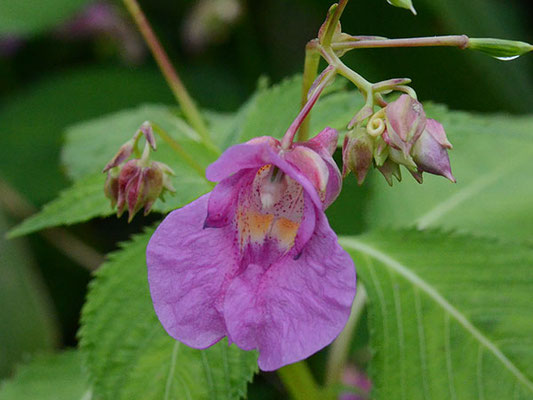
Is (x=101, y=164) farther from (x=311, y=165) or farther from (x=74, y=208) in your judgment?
(x=311, y=165)

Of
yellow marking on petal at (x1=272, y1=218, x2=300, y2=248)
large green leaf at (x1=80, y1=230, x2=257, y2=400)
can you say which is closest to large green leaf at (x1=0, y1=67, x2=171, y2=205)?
large green leaf at (x1=80, y1=230, x2=257, y2=400)

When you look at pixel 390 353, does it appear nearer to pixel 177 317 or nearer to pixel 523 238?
pixel 177 317

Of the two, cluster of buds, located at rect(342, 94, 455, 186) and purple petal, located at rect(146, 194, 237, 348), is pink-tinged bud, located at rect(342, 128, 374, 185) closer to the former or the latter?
cluster of buds, located at rect(342, 94, 455, 186)

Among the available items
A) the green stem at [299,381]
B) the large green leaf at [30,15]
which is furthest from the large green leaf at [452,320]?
the large green leaf at [30,15]

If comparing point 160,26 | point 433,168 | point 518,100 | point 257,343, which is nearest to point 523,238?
point 433,168

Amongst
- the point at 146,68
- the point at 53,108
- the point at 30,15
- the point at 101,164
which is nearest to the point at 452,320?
the point at 101,164

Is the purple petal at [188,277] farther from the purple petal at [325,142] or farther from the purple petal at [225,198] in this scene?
the purple petal at [325,142]
